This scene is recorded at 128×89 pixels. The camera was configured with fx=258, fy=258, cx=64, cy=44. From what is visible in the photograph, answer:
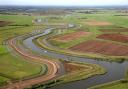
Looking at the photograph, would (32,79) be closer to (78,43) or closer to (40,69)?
(40,69)

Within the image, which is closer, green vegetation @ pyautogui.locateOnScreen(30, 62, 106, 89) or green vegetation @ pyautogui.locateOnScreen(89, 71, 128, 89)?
green vegetation @ pyautogui.locateOnScreen(89, 71, 128, 89)

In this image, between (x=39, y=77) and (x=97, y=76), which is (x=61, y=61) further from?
(x=97, y=76)

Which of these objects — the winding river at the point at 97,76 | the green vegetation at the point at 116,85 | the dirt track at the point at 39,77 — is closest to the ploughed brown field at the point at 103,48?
the winding river at the point at 97,76

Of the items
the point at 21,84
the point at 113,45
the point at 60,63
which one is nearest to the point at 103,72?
the point at 60,63

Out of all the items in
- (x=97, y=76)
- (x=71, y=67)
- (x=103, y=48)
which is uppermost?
(x=103, y=48)

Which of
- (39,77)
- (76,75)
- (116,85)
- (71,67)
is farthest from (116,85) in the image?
(39,77)

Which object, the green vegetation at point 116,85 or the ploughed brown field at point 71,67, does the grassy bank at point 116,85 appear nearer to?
the green vegetation at point 116,85

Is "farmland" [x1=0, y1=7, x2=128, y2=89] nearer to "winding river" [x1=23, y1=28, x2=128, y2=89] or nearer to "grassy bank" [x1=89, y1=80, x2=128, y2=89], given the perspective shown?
"winding river" [x1=23, y1=28, x2=128, y2=89]

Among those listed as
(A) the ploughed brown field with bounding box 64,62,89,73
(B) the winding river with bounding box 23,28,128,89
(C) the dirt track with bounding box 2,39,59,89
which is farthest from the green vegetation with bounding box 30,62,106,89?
(C) the dirt track with bounding box 2,39,59,89

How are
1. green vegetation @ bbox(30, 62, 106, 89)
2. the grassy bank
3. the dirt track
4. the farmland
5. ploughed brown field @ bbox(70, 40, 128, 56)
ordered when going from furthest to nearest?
ploughed brown field @ bbox(70, 40, 128, 56)
the farmland
green vegetation @ bbox(30, 62, 106, 89)
the dirt track
the grassy bank
